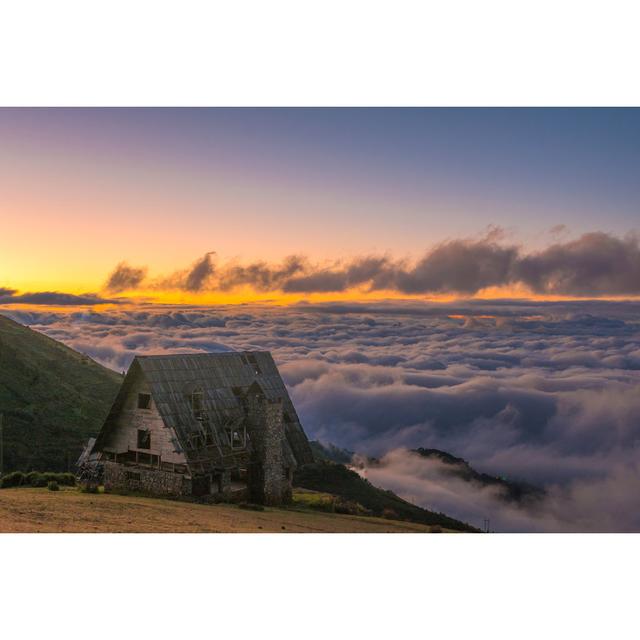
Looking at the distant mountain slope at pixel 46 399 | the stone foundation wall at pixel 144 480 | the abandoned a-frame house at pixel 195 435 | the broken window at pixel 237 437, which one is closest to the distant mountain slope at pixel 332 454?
the abandoned a-frame house at pixel 195 435

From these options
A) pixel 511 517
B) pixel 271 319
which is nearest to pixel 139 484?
pixel 271 319

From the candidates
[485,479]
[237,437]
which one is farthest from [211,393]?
[485,479]

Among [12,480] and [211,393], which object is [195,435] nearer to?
[211,393]

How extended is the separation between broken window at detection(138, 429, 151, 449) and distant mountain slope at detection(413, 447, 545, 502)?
1190 centimetres

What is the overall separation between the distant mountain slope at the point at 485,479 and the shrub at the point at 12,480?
16309mm

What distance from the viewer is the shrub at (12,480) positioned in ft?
90.2

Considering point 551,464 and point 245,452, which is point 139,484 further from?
point 551,464

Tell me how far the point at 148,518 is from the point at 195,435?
3.93 metres

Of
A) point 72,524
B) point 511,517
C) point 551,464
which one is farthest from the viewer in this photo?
point 551,464

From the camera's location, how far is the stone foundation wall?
77.5 feet

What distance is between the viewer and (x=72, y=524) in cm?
2005

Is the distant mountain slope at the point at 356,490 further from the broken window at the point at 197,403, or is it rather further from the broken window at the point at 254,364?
the broken window at the point at 197,403

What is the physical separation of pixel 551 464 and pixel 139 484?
15.2 meters

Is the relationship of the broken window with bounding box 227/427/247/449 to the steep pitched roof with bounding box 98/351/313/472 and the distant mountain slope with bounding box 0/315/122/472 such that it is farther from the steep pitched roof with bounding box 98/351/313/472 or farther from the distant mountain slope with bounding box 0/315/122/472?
the distant mountain slope with bounding box 0/315/122/472
